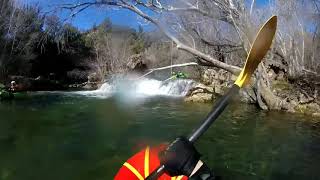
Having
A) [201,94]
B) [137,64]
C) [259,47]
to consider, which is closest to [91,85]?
[137,64]

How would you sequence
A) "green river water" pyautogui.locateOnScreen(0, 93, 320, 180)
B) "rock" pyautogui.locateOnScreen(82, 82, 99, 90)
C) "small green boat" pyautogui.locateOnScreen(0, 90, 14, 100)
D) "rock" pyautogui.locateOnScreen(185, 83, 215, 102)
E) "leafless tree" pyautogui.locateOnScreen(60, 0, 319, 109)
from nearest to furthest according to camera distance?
"green river water" pyautogui.locateOnScreen(0, 93, 320, 180)
"leafless tree" pyautogui.locateOnScreen(60, 0, 319, 109)
"rock" pyautogui.locateOnScreen(185, 83, 215, 102)
"small green boat" pyautogui.locateOnScreen(0, 90, 14, 100)
"rock" pyautogui.locateOnScreen(82, 82, 99, 90)

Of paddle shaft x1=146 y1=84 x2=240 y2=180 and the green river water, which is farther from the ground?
paddle shaft x1=146 y1=84 x2=240 y2=180

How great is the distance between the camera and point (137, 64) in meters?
35.5

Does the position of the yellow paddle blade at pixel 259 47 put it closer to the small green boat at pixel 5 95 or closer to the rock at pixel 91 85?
the small green boat at pixel 5 95

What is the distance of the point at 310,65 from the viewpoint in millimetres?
19438

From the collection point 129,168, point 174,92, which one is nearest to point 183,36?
point 174,92

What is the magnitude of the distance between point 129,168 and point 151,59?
32544mm

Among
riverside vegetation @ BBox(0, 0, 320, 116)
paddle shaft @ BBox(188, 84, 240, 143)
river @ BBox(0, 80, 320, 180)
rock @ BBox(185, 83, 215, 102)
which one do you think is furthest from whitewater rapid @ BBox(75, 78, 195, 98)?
paddle shaft @ BBox(188, 84, 240, 143)

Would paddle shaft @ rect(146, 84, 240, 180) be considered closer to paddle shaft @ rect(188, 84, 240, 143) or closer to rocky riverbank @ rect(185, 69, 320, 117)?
paddle shaft @ rect(188, 84, 240, 143)

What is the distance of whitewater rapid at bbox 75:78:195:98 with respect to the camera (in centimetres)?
2681

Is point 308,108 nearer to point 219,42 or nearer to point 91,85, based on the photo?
point 219,42

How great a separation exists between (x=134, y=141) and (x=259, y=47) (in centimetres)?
693

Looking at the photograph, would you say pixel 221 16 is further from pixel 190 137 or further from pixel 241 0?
pixel 190 137

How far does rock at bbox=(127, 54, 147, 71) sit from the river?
18495 mm
